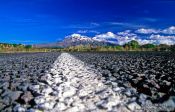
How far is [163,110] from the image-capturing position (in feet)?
19.8

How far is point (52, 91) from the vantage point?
809cm

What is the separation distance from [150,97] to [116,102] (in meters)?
0.96

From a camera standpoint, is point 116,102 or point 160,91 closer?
point 116,102

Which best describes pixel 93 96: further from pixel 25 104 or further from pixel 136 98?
pixel 25 104

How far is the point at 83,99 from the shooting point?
275 inches

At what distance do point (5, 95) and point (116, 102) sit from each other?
271 centimetres

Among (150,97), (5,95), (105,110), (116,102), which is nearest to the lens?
(105,110)

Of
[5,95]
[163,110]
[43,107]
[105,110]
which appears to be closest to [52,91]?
[5,95]

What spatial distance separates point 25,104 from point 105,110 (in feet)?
5.77

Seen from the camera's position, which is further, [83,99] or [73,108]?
[83,99]

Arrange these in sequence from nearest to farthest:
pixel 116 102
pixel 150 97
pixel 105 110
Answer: pixel 105 110 → pixel 116 102 → pixel 150 97

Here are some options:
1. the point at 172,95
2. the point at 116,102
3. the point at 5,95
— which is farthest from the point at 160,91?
the point at 5,95

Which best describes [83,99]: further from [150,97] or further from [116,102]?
[150,97]

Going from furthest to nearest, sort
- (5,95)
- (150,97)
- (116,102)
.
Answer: (5,95), (150,97), (116,102)
